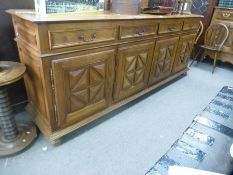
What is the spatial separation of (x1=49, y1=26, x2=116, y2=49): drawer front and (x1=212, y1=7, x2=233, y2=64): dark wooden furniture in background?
Answer: 2485 mm

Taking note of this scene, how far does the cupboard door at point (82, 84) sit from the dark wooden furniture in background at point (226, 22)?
247 centimetres

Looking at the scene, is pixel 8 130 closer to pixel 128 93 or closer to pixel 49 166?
pixel 49 166

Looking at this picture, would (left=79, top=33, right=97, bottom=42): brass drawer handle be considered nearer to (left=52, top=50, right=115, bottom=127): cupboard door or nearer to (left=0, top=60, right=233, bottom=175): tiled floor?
(left=52, top=50, right=115, bottom=127): cupboard door

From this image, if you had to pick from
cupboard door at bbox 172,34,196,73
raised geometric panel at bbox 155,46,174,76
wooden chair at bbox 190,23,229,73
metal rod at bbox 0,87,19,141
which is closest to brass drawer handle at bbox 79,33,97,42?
metal rod at bbox 0,87,19,141

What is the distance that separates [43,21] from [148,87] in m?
1.38

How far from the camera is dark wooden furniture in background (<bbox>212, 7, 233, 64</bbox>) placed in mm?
2939

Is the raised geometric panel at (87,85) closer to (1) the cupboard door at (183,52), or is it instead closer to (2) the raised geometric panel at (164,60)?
(2) the raised geometric panel at (164,60)

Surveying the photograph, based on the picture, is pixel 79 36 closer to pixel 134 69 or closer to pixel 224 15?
pixel 134 69

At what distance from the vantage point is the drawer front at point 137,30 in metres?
1.44

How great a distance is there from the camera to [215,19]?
10.1 feet

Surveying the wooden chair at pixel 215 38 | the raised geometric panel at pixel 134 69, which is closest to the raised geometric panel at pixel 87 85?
the raised geometric panel at pixel 134 69

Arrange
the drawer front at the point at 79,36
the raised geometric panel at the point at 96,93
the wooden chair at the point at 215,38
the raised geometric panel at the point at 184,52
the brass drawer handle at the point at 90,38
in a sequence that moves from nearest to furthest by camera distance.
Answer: the drawer front at the point at 79,36, the brass drawer handle at the point at 90,38, the raised geometric panel at the point at 96,93, the raised geometric panel at the point at 184,52, the wooden chair at the point at 215,38

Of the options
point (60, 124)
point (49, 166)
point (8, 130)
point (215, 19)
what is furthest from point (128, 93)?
point (215, 19)

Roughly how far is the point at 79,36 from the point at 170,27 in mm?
1162
